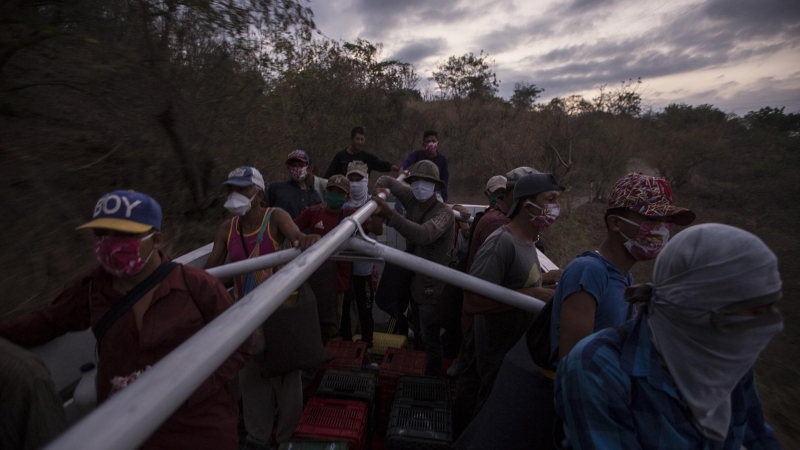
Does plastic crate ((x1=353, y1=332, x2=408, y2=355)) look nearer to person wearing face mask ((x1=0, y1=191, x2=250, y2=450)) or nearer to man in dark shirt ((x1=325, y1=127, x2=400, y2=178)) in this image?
man in dark shirt ((x1=325, y1=127, x2=400, y2=178))

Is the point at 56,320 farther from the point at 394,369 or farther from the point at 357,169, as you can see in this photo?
the point at 357,169

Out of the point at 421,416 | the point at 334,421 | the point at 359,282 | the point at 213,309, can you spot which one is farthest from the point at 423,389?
the point at 213,309

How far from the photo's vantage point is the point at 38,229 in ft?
16.0

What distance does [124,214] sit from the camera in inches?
64.8

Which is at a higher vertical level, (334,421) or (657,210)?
(657,210)

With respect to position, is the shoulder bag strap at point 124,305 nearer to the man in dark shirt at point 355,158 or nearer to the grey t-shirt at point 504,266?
the grey t-shirt at point 504,266

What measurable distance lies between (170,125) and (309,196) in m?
3.50

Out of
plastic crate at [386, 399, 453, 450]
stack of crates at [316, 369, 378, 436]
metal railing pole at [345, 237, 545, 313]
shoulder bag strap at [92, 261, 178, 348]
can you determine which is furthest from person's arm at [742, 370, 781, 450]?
shoulder bag strap at [92, 261, 178, 348]

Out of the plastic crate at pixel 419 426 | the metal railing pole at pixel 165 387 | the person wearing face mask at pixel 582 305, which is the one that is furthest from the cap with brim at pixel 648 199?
the plastic crate at pixel 419 426

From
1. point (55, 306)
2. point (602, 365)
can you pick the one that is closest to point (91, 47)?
point (55, 306)

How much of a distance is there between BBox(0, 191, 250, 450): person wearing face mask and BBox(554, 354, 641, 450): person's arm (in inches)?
53.8

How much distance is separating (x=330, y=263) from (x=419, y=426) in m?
1.42

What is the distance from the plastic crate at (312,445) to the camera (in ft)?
7.80

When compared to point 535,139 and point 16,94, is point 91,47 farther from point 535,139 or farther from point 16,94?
point 535,139
